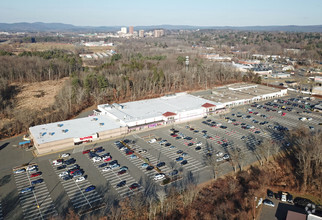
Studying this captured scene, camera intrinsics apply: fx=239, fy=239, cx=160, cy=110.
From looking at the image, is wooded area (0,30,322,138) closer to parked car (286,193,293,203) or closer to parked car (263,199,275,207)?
parked car (263,199,275,207)

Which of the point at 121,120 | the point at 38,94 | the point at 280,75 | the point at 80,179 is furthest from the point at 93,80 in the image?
the point at 280,75

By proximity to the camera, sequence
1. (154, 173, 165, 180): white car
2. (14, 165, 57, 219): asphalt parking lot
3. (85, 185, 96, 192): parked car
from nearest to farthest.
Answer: (14, 165, 57, 219): asphalt parking lot → (85, 185, 96, 192): parked car → (154, 173, 165, 180): white car

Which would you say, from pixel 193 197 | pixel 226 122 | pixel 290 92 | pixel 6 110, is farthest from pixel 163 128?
pixel 290 92

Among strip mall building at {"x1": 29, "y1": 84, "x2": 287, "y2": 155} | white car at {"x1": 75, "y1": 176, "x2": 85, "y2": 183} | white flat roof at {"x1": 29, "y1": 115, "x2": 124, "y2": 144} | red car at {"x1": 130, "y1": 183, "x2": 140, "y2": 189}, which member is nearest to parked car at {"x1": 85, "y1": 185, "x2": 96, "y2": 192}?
white car at {"x1": 75, "y1": 176, "x2": 85, "y2": 183}

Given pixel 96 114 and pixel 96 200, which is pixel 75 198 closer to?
pixel 96 200

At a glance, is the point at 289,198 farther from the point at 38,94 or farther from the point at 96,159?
the point at 38,94
